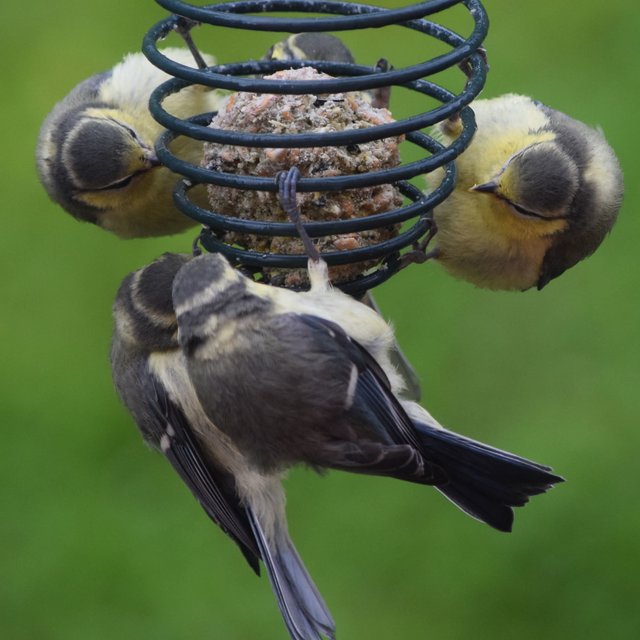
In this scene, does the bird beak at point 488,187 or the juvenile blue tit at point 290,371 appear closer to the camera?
the juvenile blue tit at point 290,371

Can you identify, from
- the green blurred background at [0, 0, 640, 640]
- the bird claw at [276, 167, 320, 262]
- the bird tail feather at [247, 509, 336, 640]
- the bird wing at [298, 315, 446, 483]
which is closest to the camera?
the bird claw at [276, 167, 320, 262]

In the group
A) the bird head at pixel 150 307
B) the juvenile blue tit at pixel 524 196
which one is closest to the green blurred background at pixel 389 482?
the juvenile blue tit at pixel 524 196

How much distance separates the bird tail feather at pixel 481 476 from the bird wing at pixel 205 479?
55 cm

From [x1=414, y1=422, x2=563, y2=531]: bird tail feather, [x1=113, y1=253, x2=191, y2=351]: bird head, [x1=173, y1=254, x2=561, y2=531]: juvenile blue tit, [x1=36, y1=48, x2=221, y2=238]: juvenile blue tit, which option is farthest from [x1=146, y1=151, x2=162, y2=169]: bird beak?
[x1=414, y1=422, x2=563, y2=531]: bird tail feather

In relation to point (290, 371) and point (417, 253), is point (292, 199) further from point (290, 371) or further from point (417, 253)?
point (417, 253)

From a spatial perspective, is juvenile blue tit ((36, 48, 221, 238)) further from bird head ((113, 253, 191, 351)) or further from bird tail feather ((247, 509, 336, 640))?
bird tail feather ((247, 509, 336, 640))

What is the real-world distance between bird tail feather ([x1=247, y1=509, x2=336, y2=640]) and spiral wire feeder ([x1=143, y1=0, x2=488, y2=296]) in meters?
0.76

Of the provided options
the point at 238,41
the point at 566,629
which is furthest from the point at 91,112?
the point at 566,629

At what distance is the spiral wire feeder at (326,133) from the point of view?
2703 mm

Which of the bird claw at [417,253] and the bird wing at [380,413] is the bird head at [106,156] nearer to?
the bird claw at [417,253]

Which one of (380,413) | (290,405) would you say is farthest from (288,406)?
(380,413)

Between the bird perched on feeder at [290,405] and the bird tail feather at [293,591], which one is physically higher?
the bird perched on feeder at [290,405]

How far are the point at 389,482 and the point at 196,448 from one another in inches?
63.7

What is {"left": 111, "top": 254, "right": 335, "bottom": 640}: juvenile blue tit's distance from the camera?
3426mm
